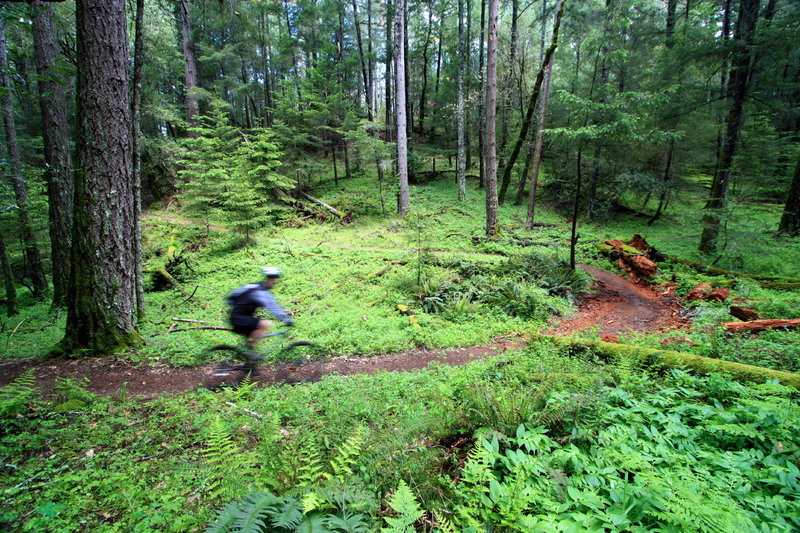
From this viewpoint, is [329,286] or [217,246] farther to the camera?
[217,246]

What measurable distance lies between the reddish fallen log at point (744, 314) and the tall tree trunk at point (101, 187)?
Answer: 12.2 meters

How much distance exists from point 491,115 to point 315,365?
39.9ft

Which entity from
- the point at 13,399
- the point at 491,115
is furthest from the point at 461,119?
the point at 13,399

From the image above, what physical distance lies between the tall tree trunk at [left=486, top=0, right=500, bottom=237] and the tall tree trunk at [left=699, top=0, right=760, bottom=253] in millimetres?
7296

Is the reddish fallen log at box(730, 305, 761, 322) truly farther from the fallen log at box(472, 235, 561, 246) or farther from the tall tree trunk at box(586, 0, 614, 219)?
the tall tree trunk at box(586, 0, 614, 219)

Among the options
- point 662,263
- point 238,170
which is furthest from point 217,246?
point 662,263

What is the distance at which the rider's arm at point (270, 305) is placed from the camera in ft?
18.3

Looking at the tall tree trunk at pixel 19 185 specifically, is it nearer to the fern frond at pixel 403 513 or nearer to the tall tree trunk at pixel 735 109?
the fern frond at pixel 403 513

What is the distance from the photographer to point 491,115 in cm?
1355

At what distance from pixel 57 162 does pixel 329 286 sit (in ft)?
27.5

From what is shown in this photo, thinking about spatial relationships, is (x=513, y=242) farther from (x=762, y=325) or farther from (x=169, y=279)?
(x=169, y=279)

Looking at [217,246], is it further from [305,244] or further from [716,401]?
[716,401]

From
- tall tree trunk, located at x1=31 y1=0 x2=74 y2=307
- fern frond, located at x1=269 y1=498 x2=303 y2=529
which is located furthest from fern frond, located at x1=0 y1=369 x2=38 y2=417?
tall tree trunk, located at x1=31 y1=0 x2=74 y2=307

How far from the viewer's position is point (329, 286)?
1107cm
